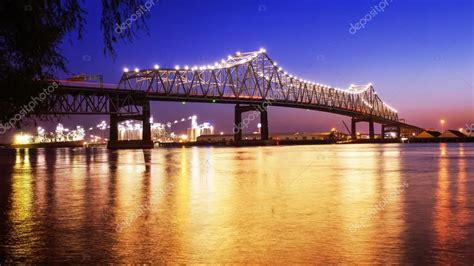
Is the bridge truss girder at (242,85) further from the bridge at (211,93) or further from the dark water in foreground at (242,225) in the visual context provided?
the dark water in foreground at (242,225)

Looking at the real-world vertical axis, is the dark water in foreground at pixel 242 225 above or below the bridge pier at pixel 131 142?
below

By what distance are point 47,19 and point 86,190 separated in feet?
27.0

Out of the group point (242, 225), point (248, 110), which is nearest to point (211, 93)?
point (248, 110)

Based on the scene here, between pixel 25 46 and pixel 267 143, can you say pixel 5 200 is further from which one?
pixel 267 143

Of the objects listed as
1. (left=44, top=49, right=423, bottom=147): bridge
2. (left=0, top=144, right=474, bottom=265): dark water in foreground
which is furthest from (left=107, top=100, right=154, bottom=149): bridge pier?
(left=0, top=144, right=474, bottom=265): dark water in foreground

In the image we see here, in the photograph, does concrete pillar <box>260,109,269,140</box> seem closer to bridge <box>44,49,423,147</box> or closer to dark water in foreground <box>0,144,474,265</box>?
bridge <box>44,49,423,147</box>

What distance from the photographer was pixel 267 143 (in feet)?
405

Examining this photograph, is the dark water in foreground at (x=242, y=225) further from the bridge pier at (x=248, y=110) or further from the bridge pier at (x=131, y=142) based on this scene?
the bridge pier at (x=248, y=110)

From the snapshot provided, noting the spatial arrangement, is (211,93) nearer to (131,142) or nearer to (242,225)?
(131,142)

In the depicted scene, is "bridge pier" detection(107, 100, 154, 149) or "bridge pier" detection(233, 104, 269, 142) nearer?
"bridge pier" detection(107, 100, 154, 149)

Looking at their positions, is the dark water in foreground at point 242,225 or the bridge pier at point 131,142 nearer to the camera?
the dark water in foreground at point 242,225

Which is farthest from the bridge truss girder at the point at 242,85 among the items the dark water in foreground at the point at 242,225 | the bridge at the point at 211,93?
Answer: the dark water in foreground at the point at 242,225

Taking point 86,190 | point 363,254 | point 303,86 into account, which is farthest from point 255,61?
point 363,254

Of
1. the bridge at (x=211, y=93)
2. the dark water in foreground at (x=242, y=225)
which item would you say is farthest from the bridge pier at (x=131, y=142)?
the dark water in foreground at (x=242, y=225)
